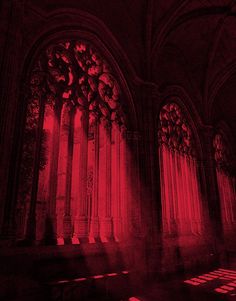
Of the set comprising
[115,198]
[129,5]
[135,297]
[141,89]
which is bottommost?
[135,297]

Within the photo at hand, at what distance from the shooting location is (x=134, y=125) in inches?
234

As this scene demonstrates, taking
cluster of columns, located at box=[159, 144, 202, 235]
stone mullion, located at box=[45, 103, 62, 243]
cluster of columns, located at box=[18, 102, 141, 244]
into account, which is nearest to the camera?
stone mullion, located at box=[45, 103, 62, 243]

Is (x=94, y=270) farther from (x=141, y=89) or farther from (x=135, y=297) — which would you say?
(x=141, y=89)

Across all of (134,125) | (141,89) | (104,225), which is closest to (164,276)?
(104,225)

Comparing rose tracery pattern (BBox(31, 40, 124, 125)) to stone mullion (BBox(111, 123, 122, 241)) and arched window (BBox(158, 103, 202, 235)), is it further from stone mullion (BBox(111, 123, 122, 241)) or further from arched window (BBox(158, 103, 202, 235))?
arched window (BBox(158, 103, 202, 235))

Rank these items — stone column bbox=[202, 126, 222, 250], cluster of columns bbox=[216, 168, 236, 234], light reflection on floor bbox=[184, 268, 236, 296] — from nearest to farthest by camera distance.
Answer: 1. light reflection on floor bbox=[184, 268, 236, 296]
2. stone column bbox=[202, 126, 222, 250]
3. cluster of columns bbox=[216, 168, 236, 234]

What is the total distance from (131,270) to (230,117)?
27.6 feet

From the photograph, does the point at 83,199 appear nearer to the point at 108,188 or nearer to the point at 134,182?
the point at 108,188

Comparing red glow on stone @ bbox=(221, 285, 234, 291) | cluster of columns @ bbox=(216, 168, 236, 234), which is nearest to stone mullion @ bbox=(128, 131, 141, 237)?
red glow on stone @ bbox=(221, 285, 234, 291)

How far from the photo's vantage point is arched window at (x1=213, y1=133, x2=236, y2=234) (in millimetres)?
9414

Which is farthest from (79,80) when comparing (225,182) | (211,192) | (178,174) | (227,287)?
(225,182)

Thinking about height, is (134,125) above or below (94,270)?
above

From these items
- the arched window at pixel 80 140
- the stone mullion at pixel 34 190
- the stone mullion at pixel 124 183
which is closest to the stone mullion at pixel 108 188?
the arched window at pixel 80 140

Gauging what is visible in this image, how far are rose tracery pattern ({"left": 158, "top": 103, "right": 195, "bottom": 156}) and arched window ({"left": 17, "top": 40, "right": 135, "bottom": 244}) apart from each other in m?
1.80
